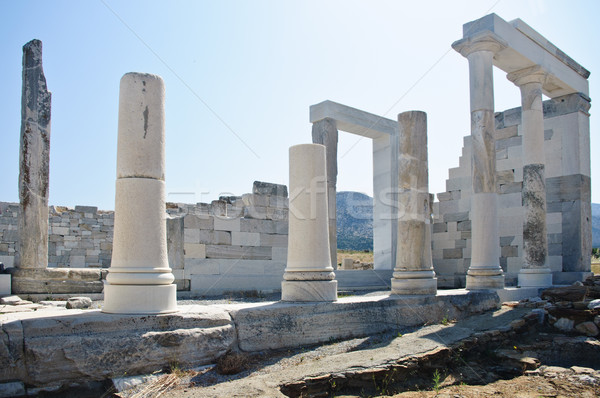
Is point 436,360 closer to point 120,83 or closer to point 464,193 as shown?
point 120,83

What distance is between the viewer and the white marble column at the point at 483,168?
12.0 m

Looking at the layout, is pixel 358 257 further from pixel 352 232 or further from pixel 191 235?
pixel 352 232

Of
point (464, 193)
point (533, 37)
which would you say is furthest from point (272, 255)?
point (533, 37)

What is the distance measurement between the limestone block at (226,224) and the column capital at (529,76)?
27.4 ft

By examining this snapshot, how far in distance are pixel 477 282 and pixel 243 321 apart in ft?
22.5

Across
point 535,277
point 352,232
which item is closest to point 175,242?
point 535,277

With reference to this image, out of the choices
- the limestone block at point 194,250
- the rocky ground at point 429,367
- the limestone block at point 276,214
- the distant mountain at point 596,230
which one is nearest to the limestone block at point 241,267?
the limestone block at point 194,250

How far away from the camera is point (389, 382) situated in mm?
6355

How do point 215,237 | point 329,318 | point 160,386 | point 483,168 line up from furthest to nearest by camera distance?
point 215,237 → point 483,168 → point 329,318 → point 160,386

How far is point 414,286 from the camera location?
961cm

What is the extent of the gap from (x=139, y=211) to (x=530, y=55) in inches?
448

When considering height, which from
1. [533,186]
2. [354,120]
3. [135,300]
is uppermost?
[354,120]

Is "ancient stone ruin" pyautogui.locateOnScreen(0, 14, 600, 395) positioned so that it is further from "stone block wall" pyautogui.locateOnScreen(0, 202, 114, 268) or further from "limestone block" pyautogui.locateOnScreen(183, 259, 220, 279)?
"stone block wall" pyautogui.locateOnScreen(0, 202, 114, 268)

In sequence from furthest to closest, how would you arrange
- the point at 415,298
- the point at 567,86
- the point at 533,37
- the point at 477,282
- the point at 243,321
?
the point at 567,86, the point at 533,37, the point at 477,282, the point at 415,298, the point at 243,321
